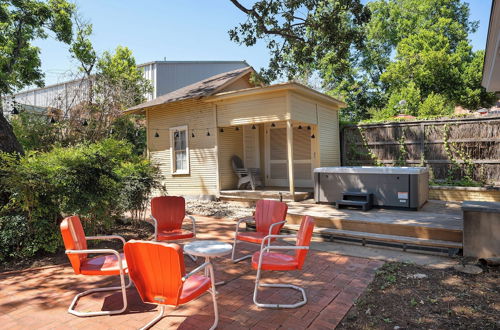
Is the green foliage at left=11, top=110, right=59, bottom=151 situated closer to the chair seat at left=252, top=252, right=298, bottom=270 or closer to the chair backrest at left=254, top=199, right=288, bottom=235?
the chair backrest at left=254, top=199, right=288, bottom=235

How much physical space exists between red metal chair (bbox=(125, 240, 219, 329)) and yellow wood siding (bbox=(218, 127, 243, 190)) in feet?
25.5

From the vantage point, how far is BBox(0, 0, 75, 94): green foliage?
1214 cm

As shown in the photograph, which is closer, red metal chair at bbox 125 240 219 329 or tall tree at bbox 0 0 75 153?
red metal chair at bbox 125 240 219 329

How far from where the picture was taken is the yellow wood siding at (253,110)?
29.0 ft

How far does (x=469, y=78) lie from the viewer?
70.2 feet

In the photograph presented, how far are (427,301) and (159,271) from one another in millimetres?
2838

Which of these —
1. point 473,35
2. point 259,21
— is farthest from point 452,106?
point 259,21

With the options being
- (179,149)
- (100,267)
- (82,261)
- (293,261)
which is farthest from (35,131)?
(293,261)

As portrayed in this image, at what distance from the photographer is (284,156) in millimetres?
11125

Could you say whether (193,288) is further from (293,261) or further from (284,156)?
(284,156)

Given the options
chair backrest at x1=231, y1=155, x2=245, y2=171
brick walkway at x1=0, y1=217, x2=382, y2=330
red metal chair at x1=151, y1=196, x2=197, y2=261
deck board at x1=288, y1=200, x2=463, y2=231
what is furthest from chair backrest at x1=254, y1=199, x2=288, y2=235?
chair backrest at x1=231, y1=155, x2=245, y2=171

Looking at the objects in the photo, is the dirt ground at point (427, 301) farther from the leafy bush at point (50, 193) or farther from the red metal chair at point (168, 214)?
the leafy bush at point (50, 193)

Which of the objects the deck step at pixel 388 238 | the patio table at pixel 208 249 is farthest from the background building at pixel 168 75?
the patio table at pixel 208 249

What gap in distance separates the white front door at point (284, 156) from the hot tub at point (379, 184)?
2559 millimetres
